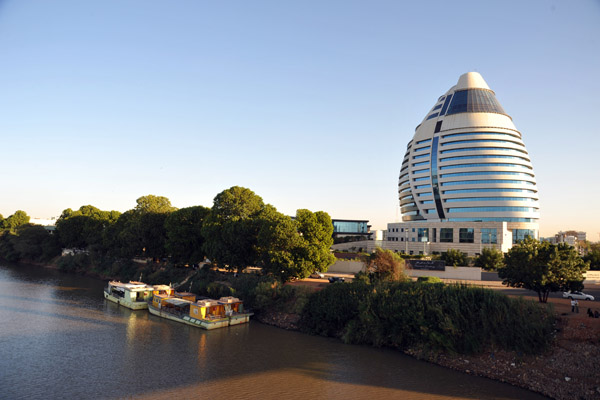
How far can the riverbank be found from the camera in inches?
1114

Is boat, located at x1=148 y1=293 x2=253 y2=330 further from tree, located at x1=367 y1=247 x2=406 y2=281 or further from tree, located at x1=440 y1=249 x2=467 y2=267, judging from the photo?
tree, located at x1=440 y1=249 x2=467 y2=267

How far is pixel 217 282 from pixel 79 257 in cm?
4713

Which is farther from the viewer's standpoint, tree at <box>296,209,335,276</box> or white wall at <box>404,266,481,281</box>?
white wall at <box>404,266,481,281</box>

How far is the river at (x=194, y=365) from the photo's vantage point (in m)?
27.0

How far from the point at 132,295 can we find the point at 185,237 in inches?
720

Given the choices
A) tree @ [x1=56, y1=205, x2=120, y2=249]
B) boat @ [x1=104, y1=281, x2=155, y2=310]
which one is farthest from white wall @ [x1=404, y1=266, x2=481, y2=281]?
tree @ [x1=56, y1=205, x2=120, y2=249]

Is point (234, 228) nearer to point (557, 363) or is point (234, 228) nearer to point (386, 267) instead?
point (386, 267)

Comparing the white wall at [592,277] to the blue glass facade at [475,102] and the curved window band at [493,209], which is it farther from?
the blue glass facade at [475,102]

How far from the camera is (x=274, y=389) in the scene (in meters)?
27.7

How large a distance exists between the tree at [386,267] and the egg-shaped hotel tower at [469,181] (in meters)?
53.1

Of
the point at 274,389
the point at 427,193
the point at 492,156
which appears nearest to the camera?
the point at 274,389

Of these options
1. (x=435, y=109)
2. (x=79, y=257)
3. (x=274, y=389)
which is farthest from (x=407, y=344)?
(x=435, y=109)

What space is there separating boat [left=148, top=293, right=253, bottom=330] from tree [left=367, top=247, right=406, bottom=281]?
17.0 m

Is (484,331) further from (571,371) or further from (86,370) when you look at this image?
(86,370)
